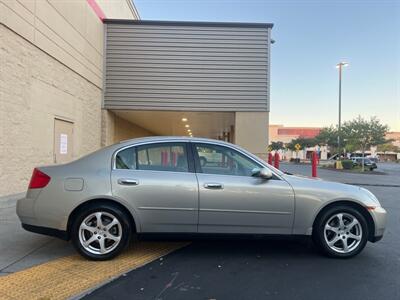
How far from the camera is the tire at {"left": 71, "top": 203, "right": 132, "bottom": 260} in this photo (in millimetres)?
4348

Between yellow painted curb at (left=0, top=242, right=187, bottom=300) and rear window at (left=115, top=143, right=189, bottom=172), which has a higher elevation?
rear window at (left=115, top=143, right=189, bottom=172)

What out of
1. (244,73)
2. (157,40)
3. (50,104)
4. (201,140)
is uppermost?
(157,40)

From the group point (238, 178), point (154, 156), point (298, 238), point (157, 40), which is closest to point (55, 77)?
point (157, 40)

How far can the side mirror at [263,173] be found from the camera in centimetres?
445

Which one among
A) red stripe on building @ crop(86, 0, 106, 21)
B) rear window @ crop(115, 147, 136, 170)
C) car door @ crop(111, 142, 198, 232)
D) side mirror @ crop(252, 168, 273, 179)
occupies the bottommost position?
car door @ crop(111, 142, 198, 232)

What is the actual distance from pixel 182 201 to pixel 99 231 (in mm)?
1052

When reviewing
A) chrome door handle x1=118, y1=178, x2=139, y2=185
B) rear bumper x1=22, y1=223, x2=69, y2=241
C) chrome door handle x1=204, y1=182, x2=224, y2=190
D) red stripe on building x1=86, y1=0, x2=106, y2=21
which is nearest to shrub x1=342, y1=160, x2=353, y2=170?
red stripe on building x1=86, y1=0, x2=106, y2=21

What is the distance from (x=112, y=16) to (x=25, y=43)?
8.26 m

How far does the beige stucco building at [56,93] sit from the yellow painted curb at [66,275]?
156 inches

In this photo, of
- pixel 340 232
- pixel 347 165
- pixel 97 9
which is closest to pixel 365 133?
pixel 347 165

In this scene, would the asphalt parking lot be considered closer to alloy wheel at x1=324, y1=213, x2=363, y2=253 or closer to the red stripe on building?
alloy wheel at x1=324, y1=213, x2=363, y2=253

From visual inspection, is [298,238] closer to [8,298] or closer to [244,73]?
[8,298]

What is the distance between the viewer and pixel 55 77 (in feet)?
31.3

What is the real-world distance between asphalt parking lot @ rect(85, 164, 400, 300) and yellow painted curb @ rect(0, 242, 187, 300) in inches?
7.5
